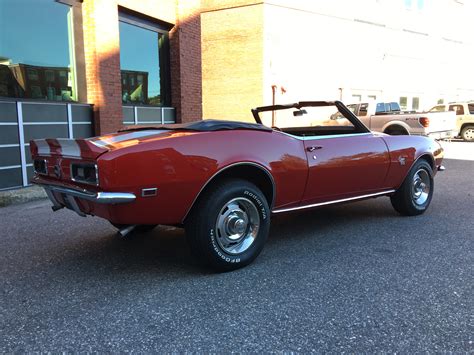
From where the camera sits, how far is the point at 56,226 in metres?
5.27

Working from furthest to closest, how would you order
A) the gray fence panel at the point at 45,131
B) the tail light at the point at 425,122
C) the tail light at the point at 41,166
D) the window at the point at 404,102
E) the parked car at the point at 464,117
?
the window at the point at 404,102 < the parked car at the point at 464,117 < the tail light at the point at 425,122 < the gray fence panel at the point at 45,131 < the tail light at the point at 41,166

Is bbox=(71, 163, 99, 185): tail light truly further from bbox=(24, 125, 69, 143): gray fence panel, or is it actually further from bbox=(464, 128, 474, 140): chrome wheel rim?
bbox=(464, 128, 474, 140): chrome wheel rim

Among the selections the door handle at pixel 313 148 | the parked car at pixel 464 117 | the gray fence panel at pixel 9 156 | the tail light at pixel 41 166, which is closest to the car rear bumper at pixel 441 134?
the parked car at pixel 464 117

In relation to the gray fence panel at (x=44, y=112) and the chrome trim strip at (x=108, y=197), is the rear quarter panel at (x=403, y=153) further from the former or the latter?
the gray fence panel at (x=44, y=112)

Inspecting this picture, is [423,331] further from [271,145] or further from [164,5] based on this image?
[164,5]

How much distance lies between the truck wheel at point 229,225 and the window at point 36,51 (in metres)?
5.63

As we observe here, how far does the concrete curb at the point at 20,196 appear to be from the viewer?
6.68 meters

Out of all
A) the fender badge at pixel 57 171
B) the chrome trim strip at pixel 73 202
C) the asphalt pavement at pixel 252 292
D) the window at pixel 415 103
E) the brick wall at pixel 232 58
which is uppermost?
the brick wall at pixel 232 58

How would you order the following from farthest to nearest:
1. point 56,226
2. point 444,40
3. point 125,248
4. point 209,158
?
1. point 444,40
2. point 56,226
3. point 125,248
4. point 209,158

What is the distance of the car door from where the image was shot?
4168 mm

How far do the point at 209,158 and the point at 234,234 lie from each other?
2.24 feet

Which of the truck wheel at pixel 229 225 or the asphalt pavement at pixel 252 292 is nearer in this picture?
the asphalt pavement at pixel 252 292

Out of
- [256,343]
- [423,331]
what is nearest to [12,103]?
[256,343]

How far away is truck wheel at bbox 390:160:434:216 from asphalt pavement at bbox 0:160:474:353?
1.04ft
